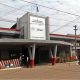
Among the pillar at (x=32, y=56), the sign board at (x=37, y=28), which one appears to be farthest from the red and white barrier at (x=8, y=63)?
the sign board at (x=37, y=28)

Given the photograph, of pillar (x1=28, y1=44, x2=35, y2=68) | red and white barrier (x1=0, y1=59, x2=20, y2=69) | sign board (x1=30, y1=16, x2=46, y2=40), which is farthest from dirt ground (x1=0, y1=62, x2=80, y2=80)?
sign board (x1=30, y1=16, x2=46, y2=40)

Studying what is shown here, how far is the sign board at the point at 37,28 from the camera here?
5462 centimetres

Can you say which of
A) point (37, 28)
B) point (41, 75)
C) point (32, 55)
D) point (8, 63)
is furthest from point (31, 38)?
point (41, 75)

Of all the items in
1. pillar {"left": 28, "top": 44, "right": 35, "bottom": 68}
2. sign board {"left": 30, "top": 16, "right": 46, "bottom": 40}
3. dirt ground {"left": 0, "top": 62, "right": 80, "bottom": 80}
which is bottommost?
dirt ground {"left": 0, "top": 62, "right": 80, "bottom": 80}

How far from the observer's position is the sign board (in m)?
54.6

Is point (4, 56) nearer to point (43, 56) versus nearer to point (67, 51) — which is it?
point (43, 56)

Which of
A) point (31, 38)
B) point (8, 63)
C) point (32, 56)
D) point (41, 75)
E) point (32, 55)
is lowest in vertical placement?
point (41, 75)

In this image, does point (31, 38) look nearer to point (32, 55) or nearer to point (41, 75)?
point (32, 55)

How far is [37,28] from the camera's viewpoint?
55.4 meters

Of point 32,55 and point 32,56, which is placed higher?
point 32,55

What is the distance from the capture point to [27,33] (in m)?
53.5

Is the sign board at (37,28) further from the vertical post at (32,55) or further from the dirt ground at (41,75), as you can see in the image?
the dirt ground at (41,75)

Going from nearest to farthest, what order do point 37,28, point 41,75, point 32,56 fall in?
point 41,75 < point 32,56 < point 37,28

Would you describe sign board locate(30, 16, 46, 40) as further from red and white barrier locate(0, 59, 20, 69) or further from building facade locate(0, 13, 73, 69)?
red and white barrier locate(0, 59, 20, 69)
